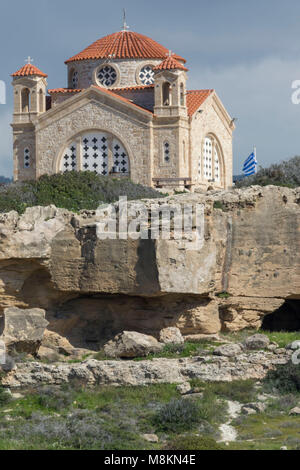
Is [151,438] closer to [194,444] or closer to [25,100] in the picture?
[194,444]

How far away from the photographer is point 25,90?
173ft

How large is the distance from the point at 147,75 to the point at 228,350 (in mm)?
31683

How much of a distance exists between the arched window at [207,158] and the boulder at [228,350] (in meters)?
29.1

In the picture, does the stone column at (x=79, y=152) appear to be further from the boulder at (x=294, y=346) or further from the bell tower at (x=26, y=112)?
the boulder at (x=294, y=346)

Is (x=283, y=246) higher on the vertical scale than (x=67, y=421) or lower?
higher

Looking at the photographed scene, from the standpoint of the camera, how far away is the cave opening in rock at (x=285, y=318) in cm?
2968

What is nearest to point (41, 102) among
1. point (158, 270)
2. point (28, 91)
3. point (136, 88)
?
point (28, 91)

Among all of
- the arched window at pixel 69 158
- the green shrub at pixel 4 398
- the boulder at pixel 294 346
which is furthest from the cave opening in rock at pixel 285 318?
the arched window at pixel 69 158

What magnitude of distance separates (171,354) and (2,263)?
475 cm

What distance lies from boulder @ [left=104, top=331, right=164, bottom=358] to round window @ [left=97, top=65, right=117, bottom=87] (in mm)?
30891

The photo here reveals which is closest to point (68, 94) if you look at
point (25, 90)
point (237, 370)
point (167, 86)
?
Answer: point (25, 90)

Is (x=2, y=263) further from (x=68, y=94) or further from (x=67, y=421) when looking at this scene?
(x=68, y=94)
